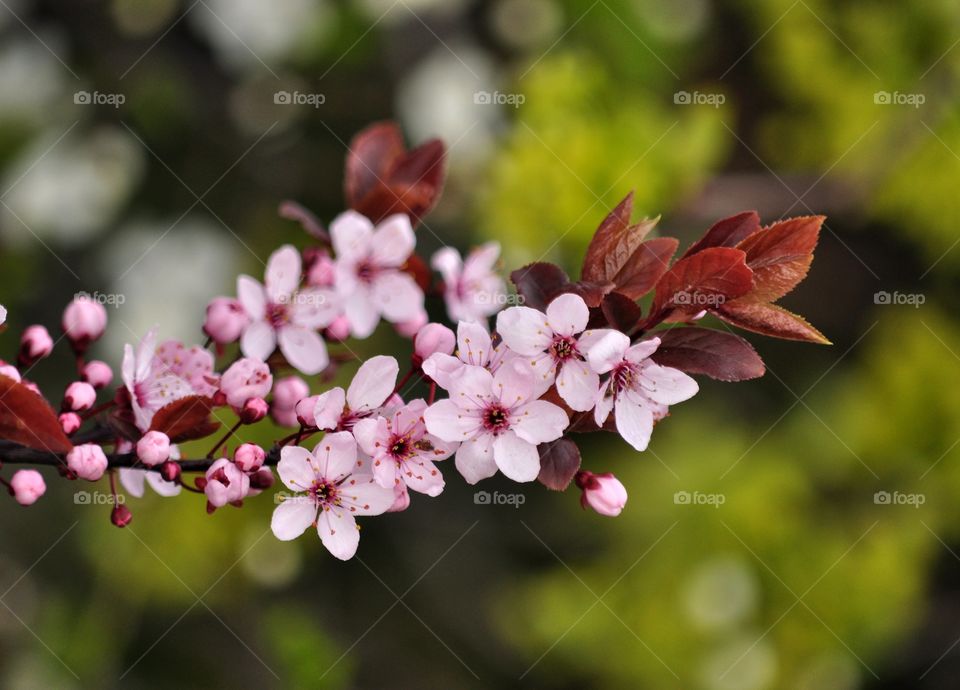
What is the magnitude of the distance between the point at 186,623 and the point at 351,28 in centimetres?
179

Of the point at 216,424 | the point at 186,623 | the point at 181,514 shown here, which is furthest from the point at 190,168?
the point at 216,424

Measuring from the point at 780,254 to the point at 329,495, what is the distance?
463mm

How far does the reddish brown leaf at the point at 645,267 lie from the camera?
84 cm

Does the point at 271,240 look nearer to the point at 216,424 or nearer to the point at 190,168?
the point at 190,168

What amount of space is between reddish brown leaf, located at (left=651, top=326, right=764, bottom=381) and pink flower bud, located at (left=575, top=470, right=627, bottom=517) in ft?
0.42

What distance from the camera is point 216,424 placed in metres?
0.88
